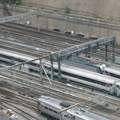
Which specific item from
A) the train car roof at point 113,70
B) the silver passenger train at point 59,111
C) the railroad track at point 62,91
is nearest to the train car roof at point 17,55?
the railroad track at point 62,91

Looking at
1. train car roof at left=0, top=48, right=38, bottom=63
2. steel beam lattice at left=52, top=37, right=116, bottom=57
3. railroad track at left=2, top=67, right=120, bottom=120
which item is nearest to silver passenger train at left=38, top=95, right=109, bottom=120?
railroad track at left=2, top=67, right=120, bottom=120

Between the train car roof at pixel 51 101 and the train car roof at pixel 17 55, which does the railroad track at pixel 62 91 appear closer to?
the train car roof at pixel 51 101

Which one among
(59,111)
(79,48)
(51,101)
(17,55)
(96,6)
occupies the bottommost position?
(59,111)

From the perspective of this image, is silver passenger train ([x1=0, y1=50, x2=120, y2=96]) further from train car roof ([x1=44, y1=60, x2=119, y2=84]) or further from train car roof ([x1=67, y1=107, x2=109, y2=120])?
train car roof ([x1=67, y1=107, x2=109, y2=120])

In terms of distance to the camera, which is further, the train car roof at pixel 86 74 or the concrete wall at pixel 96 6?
the concrete wall at pixel 96 6

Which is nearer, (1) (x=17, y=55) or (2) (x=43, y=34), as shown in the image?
(1) (x=17, y=55)

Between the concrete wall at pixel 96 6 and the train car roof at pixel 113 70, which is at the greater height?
the concrete wall at pixel 96 6

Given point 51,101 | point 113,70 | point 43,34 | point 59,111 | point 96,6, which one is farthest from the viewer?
point 96,6

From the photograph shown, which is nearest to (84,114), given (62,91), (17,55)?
(62,91)

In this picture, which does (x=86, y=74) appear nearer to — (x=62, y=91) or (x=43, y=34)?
(x=62, y=91)

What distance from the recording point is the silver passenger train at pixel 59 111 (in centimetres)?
1749

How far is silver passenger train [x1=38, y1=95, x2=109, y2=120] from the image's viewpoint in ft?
57.4

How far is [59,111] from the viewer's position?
18125 millimetres

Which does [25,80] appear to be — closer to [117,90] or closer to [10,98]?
[10,98]
